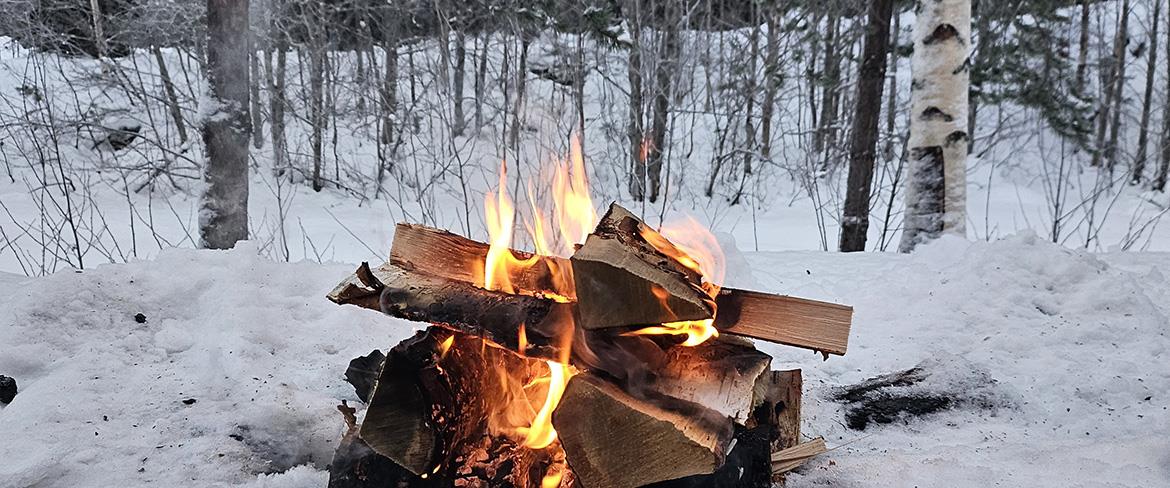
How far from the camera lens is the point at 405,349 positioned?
142 centimetres

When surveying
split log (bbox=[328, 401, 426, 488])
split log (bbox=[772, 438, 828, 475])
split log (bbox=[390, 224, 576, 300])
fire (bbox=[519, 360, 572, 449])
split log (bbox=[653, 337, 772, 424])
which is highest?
split log (bbox=[390, 224, 576, 300])

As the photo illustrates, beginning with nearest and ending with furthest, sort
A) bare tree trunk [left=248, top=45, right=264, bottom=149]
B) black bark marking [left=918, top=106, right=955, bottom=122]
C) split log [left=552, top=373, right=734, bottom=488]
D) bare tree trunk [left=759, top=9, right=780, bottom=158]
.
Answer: split log [left=552, top=373, right=734, bottom=488] → black bark marking [left=918, top=106, right=955, bottom=122] → bare tree trunk [left=248, top=45, right=264, bottom=149] → bare tree trunk [left=759, top=9, right=780, bottom=158]

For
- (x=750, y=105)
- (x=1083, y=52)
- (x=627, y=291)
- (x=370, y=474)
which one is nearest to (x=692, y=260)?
(x=627, y=291)

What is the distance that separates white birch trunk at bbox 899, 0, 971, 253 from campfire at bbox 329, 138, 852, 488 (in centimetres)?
328

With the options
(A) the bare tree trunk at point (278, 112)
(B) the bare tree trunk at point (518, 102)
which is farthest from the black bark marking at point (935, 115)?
(A) the bare tree trunk at point (278, 112)

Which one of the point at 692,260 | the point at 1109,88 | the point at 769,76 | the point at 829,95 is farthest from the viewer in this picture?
the point at 1109,88

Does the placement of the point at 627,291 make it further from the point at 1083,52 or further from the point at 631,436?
the point at 1083,52

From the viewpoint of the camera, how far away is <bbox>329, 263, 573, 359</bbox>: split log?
4.46ft

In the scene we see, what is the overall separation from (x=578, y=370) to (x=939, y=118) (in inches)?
154

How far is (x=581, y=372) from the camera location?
130 centimetres

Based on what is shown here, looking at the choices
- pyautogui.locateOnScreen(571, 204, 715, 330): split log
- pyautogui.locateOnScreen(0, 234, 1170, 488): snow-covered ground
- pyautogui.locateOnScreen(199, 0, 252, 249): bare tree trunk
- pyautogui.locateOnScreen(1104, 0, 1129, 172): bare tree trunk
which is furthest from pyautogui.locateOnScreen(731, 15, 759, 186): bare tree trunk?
pyautogui.locateOnScreen(571, 204, 715, 330): split log

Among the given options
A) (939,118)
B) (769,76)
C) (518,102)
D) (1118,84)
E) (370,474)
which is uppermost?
(1118,84)

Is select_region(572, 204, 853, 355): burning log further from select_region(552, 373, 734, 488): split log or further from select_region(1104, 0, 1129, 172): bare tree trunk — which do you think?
select_region(1104, 0, 1129, 172): bare tree trunk

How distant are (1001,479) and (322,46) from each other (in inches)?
426
